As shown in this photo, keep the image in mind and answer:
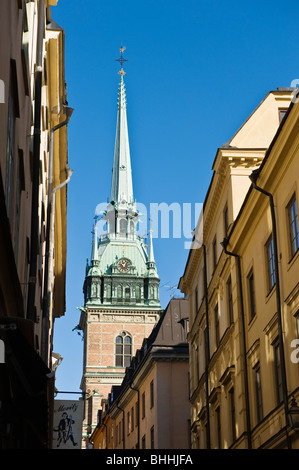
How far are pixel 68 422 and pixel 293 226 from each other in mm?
8107

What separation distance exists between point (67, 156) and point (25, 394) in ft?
48.8

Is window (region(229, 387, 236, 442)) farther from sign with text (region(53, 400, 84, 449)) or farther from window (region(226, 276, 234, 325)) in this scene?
sign with text (region(53, 400, 84, 449))

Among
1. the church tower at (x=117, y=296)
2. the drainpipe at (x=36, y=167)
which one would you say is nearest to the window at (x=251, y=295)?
the drainpipe at (x=36, y=167)

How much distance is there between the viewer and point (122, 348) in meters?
89.4

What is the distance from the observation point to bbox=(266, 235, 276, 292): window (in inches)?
766

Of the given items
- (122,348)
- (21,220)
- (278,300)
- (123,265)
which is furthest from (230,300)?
(123,265)

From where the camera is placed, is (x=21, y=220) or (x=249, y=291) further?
(x=249, y=291)

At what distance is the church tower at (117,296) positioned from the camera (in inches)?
3452

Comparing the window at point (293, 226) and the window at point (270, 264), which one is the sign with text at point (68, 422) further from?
the window at point (293, 226)

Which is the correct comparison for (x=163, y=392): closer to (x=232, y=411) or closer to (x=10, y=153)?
(x=232, y=411)

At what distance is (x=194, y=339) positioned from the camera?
31984mm
